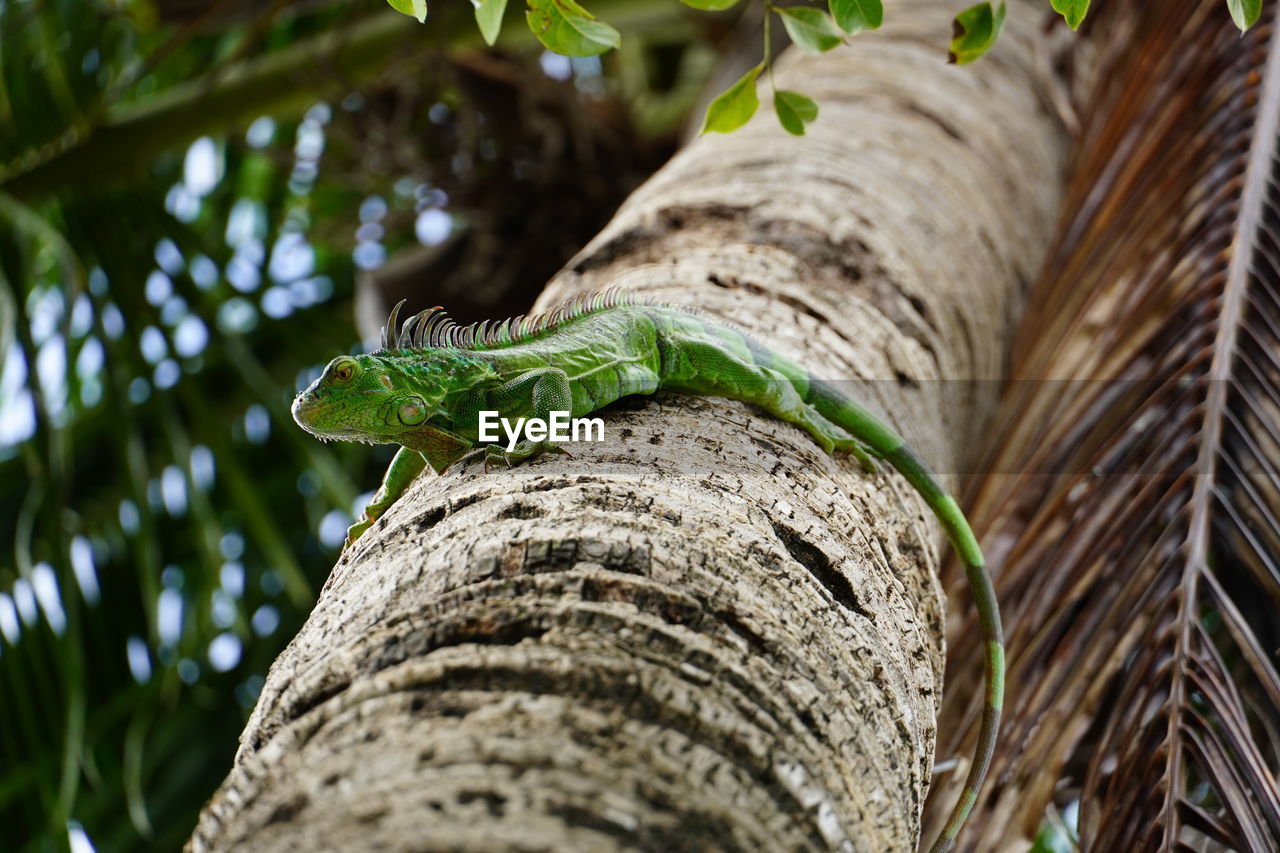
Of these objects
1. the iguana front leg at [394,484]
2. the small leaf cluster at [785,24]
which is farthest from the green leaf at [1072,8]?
the iguana front leg at [394,484]

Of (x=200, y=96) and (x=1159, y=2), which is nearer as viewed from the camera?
(x=1159, y=2)

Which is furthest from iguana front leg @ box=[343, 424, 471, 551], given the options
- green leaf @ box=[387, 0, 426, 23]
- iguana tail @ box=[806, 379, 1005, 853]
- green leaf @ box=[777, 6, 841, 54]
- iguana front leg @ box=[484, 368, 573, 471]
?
green leaf @ box=[777, 6, 841, 54]

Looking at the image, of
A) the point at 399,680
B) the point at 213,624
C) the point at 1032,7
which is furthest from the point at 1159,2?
the point at 213,624

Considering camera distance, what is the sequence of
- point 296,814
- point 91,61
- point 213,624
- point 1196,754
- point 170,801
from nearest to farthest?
point 296,814 < point 1196,754 < point 170,801 < point 213,624 < point 91,61

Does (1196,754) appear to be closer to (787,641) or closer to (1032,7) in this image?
(787,641)

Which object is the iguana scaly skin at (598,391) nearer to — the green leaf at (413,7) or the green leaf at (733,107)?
the green leaf at (733,107)

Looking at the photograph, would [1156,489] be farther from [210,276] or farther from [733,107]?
[210,276]

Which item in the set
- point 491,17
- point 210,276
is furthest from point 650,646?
point 210,276

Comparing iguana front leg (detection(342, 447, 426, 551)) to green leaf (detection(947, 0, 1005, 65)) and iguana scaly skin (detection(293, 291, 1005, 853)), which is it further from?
green leaf (detection(947, 0, 1005, 65))
